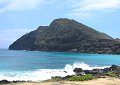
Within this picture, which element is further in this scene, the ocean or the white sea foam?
the ocean

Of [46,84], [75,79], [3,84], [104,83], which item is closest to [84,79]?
[75,79]

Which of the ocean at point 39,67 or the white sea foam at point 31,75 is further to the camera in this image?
the ocean at point 39,67

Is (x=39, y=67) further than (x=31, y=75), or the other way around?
(x=39, y=67)

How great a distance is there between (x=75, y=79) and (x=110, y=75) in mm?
7775

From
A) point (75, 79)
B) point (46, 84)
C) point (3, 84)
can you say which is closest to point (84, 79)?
point (75, 79)

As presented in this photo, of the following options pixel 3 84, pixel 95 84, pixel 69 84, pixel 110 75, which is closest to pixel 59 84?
pixel 69 84

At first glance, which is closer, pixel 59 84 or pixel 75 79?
pixel 59 84

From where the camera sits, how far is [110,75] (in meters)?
41.8

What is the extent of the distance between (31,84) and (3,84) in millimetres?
3757

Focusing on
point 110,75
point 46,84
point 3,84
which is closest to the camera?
point 46,84

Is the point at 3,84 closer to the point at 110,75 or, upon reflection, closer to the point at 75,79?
the point at 75,79

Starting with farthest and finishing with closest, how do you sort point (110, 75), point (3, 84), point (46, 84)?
1. point (110, 75)
2. point (3, 84)
3. point (46, 84)

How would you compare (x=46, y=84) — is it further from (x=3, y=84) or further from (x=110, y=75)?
(x=110, y=75)

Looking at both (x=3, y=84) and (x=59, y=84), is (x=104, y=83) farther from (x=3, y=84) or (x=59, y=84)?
(x=3, y=84)
